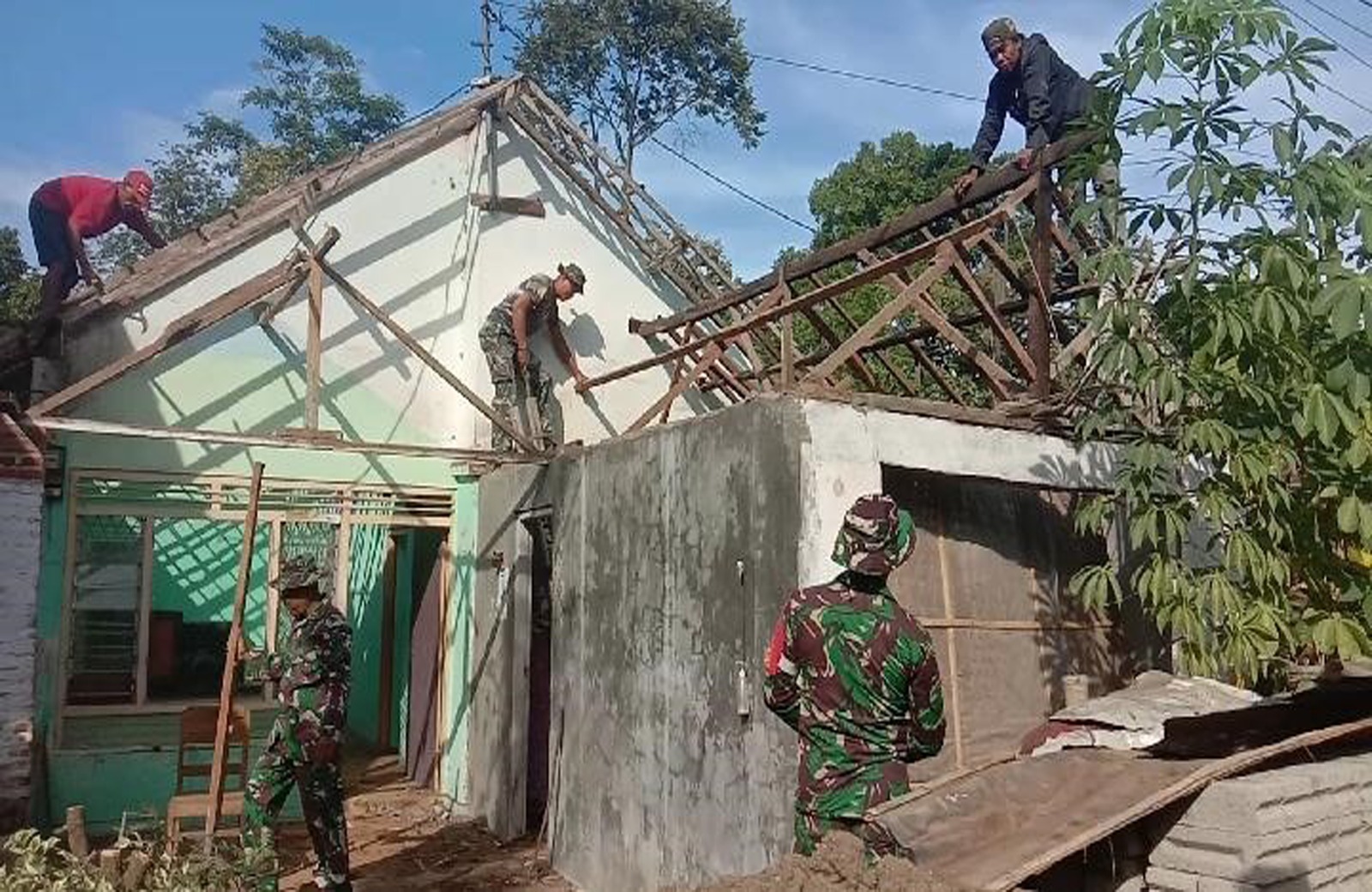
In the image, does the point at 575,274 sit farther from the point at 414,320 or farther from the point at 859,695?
the point at 859,695

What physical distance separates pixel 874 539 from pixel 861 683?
0.49 metres

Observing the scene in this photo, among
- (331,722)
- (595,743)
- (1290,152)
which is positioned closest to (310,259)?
(331,722)

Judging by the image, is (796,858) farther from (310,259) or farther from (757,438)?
(310,259)

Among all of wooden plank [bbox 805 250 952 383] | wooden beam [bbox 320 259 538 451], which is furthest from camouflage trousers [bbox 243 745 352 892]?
wooden plank [bbox 805 250 952 383]

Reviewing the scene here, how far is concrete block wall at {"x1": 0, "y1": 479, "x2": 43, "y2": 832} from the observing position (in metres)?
7.67

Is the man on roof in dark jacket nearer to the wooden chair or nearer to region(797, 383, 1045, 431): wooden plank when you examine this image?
region(797, 383, 1045, 431): wooden plank

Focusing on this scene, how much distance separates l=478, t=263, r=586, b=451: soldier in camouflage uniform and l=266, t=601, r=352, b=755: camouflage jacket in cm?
304

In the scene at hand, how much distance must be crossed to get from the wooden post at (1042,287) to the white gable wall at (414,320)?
195 inches

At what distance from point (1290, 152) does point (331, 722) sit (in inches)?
222

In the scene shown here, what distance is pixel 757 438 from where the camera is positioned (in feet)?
18.1

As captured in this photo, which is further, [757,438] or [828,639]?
[757,438]

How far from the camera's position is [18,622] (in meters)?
7.85

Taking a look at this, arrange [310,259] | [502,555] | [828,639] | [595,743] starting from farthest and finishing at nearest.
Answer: [502,555] → [310,259] → [595,743] → [828,639]

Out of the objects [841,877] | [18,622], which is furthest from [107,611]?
[841,877]
